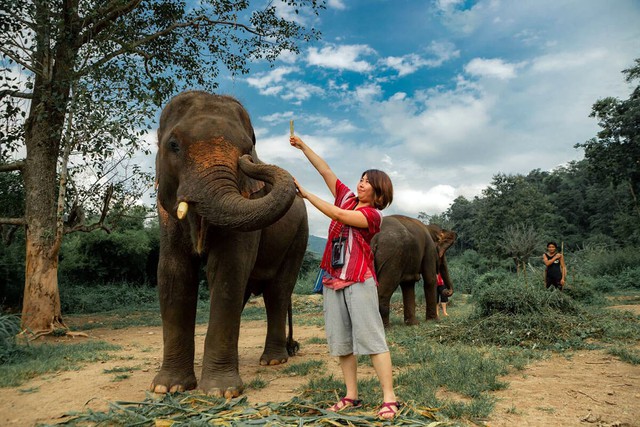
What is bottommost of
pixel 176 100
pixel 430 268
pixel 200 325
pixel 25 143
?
pixel 200 325

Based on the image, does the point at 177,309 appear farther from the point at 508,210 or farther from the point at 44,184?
the point at 508,210

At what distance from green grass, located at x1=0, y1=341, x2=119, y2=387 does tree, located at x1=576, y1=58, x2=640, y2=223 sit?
26703 millimetres

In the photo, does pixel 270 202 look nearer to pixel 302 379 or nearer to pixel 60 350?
pixel 302 379

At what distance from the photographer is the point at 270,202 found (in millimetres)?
4035

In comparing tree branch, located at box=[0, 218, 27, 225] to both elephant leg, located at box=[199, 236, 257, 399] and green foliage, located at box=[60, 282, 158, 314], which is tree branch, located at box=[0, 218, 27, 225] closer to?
green foliage, located at box=[60, 282, 158, 314]

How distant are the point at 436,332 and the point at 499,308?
137 cm

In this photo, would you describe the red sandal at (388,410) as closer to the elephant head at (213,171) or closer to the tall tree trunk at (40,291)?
the elephant head at (213,171)

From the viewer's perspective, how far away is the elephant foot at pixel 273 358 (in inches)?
264

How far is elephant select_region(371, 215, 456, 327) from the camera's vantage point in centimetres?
1005

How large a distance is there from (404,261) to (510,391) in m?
5.46

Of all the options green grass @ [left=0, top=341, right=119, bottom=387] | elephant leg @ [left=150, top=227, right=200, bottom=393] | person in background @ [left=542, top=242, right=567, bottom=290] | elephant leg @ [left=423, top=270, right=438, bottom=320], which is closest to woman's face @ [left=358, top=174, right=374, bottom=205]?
elephant leg @ [left=150, top=227, right=200, bottom=393]

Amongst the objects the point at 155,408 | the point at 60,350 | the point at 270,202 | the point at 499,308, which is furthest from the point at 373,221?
the point at 60,350

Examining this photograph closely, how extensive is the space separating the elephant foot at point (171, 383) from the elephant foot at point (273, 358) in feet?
5.73

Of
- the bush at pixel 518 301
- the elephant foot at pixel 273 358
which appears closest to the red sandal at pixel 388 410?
the elephant foot at pixel 273 358
